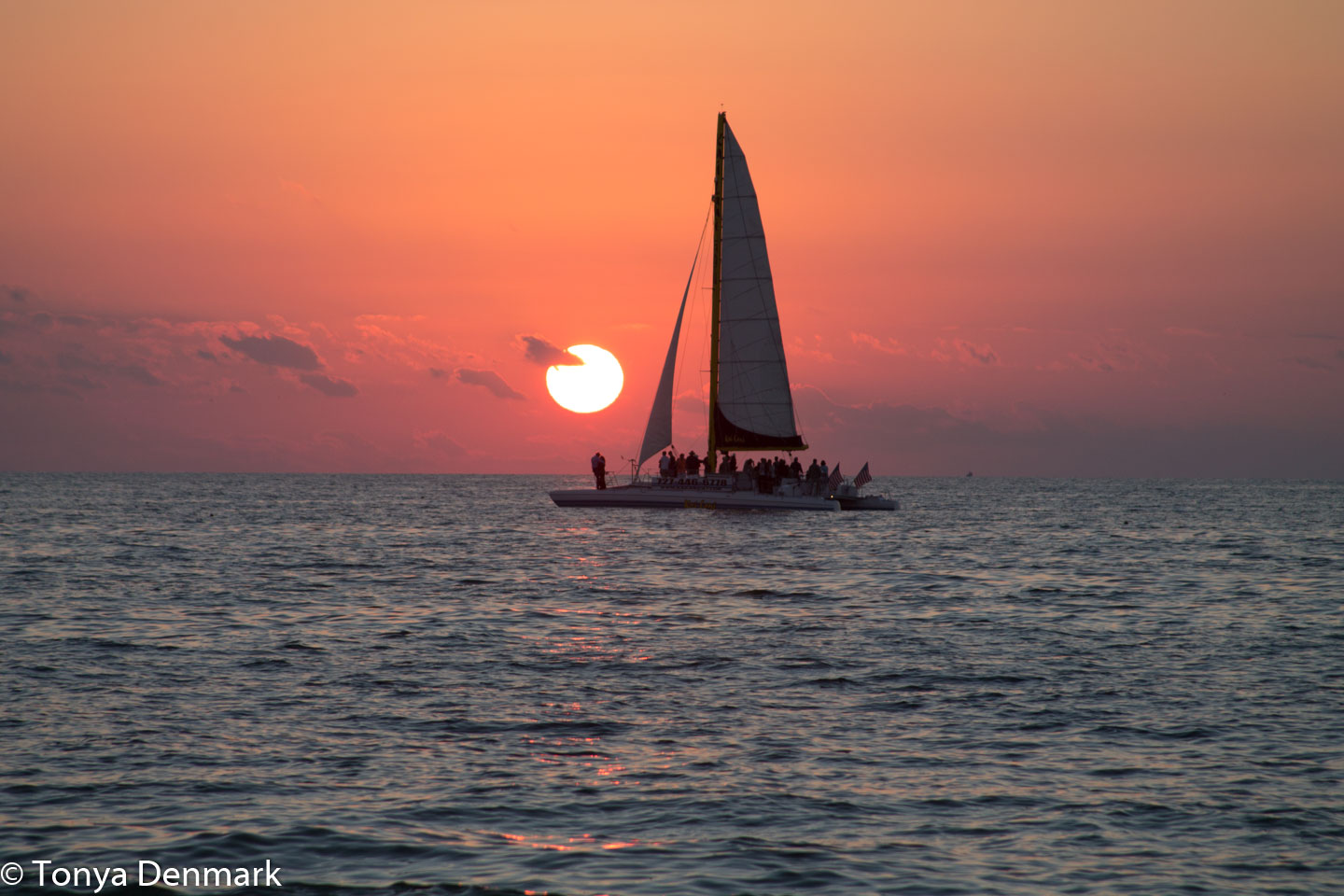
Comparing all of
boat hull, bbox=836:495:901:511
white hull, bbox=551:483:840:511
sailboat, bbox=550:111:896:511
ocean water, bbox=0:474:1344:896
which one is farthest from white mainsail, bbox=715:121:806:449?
ocean water, bbox=0:474:1344:896

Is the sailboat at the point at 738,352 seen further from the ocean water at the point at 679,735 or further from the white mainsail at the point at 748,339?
the ocean water at the point at 679,735

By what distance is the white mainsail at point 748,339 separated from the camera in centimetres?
6506

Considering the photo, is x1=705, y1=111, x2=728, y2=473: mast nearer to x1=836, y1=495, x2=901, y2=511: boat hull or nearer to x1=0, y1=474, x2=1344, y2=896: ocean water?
x1=836, y1=495, x2=901, y2=511: boat hull

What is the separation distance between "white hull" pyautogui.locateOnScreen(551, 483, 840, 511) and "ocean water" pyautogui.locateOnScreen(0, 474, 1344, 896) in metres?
26.7

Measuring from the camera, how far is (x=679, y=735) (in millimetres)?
14102

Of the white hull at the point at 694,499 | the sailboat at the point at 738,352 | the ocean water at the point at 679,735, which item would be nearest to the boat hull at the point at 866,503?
the sailboat at the point at 738,352

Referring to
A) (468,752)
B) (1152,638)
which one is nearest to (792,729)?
(468,752)

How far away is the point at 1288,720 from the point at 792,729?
A: 618 cm

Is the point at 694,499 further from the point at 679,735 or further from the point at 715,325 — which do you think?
the point at 679,735

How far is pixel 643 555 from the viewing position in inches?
1609

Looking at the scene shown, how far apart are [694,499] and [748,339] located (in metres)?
10.4

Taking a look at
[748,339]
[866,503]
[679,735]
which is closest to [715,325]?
[748,339]

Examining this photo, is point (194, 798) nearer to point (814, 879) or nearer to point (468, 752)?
point (468, 752)

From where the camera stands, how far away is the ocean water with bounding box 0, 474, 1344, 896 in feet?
32.9
